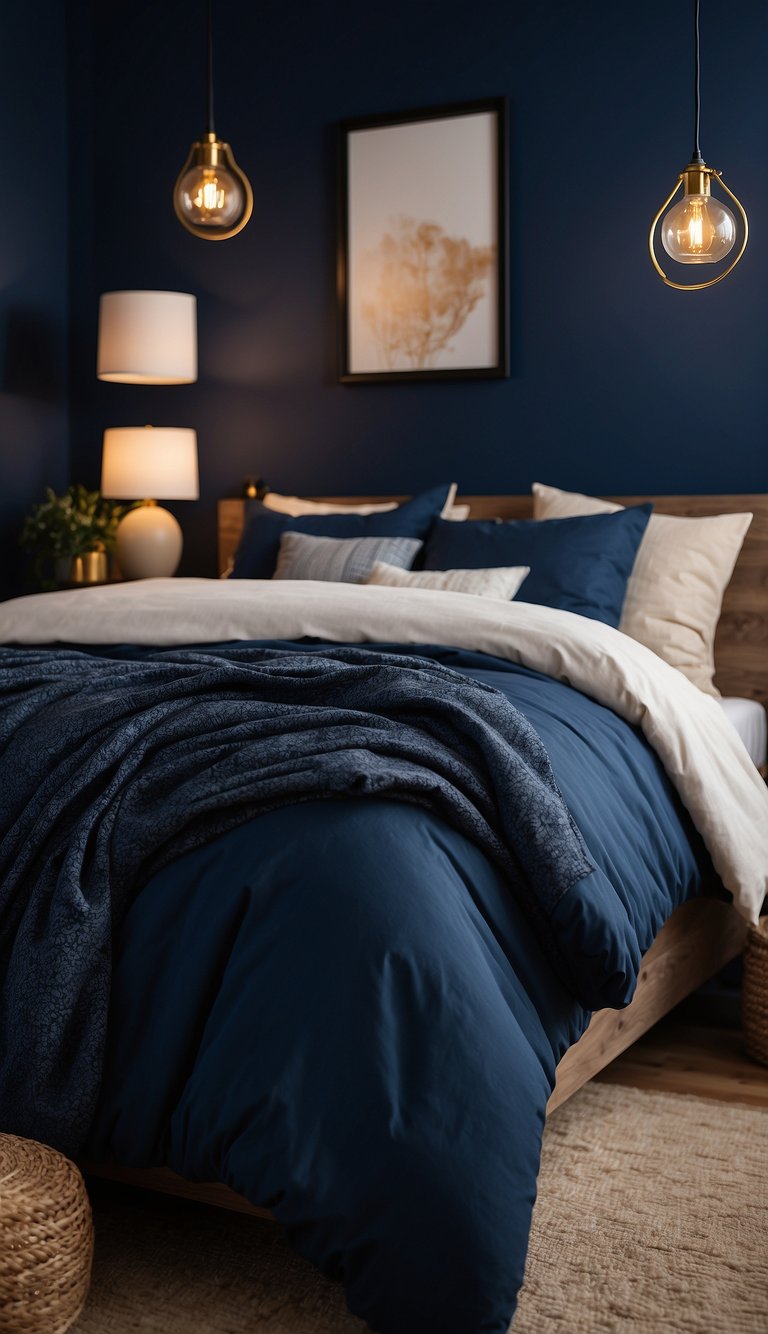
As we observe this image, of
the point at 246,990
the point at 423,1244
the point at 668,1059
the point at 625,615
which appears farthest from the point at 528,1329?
the point at 625,615

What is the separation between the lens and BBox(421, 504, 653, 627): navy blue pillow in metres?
3.44

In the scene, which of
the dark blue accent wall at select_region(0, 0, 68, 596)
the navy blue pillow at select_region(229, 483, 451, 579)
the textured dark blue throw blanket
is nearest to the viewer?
the textured dark blue throw blanket

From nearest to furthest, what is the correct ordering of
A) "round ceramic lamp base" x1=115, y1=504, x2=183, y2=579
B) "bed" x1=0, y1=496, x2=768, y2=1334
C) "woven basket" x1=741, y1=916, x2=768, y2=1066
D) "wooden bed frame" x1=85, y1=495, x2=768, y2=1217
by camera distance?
→ "bed" x1=0, y1=496, x2=768, y2=1334 → "wooden bed frame" x1=85, y1=495, x2=768, y2=1217 → "woven basket" x1=741, y1=916, x2=768, y2=1066 → "round ceramic lamp base" x1=115, y1=504, x2=183, y2=579

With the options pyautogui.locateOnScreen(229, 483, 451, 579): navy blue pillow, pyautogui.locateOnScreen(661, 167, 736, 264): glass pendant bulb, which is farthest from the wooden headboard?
pyautogui.locateOnScreen(661, 167, 736, 264): glass pendant bulb

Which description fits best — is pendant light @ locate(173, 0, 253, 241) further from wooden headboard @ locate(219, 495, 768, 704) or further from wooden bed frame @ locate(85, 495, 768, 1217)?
wooden headboard @ locate(219, 495, 768, 704)

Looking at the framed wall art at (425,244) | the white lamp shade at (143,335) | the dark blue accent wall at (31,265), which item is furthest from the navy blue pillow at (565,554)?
the dark blue accent wall at (31,265)

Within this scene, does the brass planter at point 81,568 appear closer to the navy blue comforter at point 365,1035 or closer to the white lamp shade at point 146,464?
the white lamp shade at point 146,464

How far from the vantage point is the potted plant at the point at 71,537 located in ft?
15.3

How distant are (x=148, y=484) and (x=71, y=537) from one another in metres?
0.36

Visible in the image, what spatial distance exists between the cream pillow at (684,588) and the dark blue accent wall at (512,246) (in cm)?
50

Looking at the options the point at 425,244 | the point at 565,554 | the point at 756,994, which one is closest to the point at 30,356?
the point at 425,244

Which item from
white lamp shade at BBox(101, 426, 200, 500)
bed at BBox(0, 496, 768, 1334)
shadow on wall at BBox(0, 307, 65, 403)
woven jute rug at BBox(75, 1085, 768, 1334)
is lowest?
woven jute rug at BBox(75, 1085, 768, 1334)

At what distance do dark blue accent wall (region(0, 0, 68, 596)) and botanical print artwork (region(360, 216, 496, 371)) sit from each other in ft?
4.12

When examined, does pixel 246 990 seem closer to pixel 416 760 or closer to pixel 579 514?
pixel 416 760
